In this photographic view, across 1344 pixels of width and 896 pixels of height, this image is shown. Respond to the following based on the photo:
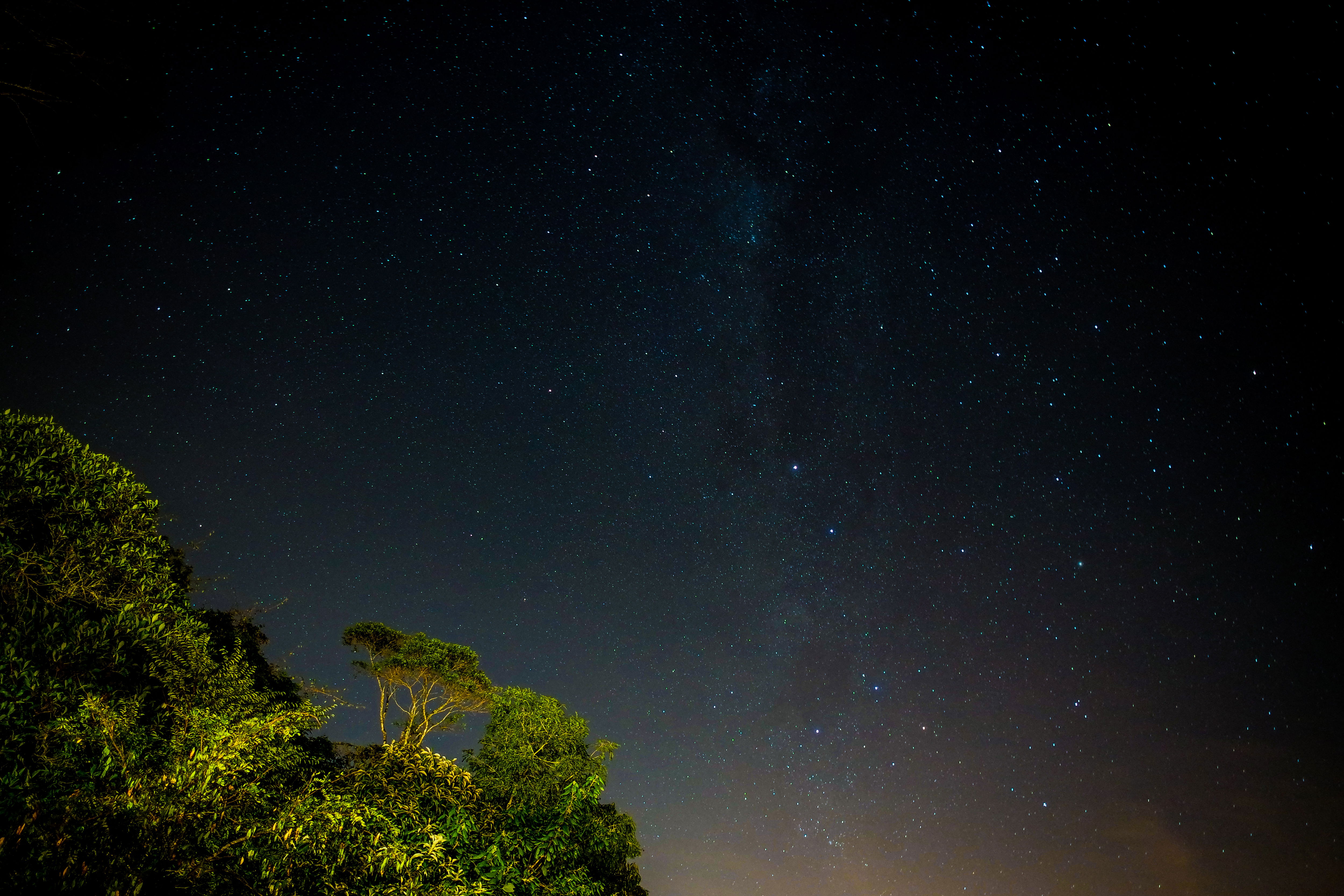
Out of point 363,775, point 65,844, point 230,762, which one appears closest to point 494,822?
point 363,775

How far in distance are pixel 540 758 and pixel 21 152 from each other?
2268 centimetres

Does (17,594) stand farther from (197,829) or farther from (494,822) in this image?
(494,822)

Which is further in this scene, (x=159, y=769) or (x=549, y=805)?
(x=549, y=805)

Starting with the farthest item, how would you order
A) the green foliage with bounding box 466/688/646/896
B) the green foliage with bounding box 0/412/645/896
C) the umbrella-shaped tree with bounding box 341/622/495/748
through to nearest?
the umbrella-shaped tree with bounding box 341/622/495/748, the green foliage with bounding box 466/688/646/896, the green foliage with bounding box 0/412/645/896

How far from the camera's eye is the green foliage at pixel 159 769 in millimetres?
5082

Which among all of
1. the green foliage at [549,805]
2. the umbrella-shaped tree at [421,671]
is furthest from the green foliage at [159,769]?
the umbrella-shaped tree at [421,671]

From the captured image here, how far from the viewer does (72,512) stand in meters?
8.45

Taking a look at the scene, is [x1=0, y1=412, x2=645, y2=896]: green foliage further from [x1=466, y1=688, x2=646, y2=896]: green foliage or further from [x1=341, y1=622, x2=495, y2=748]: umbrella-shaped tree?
[x1=341, y1=622, x2=495, y2=748]: umbrella-shaped tree

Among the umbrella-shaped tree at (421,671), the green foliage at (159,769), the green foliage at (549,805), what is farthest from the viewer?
the umbrella-shaped tree at (421,671)

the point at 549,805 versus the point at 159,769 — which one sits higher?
the point at 549,805

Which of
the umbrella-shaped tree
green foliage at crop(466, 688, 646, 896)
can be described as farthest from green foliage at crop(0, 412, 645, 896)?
the umbrella-shaped tree

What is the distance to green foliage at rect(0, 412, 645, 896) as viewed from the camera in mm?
5082

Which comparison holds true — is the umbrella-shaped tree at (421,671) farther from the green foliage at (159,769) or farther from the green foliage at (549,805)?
the green foliage at (159,769)

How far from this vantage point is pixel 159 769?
6410 millimetres
